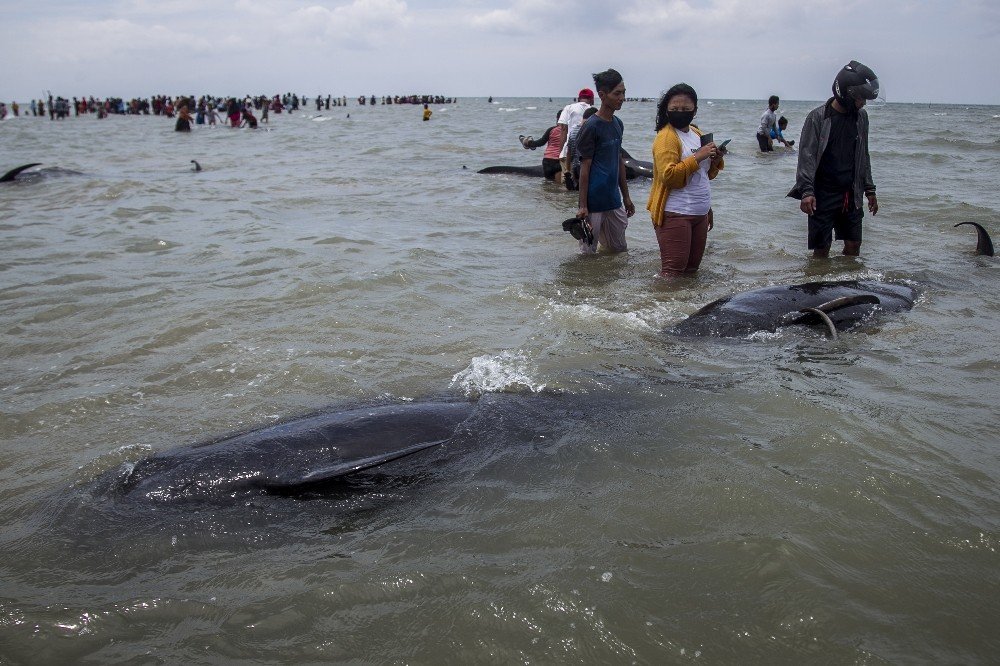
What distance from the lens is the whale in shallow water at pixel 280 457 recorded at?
285cm

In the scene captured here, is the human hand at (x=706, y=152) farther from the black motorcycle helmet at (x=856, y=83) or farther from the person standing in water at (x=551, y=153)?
the person standing in water at (x=551, y=153)

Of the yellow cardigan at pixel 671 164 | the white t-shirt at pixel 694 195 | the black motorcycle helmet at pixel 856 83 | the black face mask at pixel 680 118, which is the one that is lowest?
the white t-shirt at pixel 694 195

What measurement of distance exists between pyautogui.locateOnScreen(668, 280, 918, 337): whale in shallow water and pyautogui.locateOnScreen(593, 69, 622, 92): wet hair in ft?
7.28

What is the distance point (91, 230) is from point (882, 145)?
841 inches

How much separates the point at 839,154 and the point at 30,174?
14629 mm

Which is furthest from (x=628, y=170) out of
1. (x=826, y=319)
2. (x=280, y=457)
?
(x=280, y=457)

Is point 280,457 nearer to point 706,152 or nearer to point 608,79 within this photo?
point 706,152

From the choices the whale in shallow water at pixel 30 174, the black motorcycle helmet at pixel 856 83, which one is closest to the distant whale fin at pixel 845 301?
the black motorcycle helmet at pixel 856 83

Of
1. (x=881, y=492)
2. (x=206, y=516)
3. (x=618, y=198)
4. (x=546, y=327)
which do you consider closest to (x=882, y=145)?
(x=618, y=198)

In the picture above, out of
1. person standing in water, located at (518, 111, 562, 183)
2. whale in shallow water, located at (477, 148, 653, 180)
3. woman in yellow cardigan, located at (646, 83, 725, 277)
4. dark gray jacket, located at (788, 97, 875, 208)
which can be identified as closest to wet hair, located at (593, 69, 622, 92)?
woman in yellow cardigan, located at (646, 83, 725, 277)

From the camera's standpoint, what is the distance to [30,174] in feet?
46.3

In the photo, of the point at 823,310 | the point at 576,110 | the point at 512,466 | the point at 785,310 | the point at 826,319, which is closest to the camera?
the point at 512,466

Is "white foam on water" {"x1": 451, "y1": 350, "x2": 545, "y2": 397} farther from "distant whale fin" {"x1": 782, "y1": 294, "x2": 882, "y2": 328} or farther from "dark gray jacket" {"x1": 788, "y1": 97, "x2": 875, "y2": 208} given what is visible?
"dark gray jacket" {"x1": 788, "y1": 97, "x2": 875, "y2": 208}

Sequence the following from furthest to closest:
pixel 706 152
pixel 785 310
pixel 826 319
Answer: pixel 706 152, pixel 785 310, pixel 826 319
